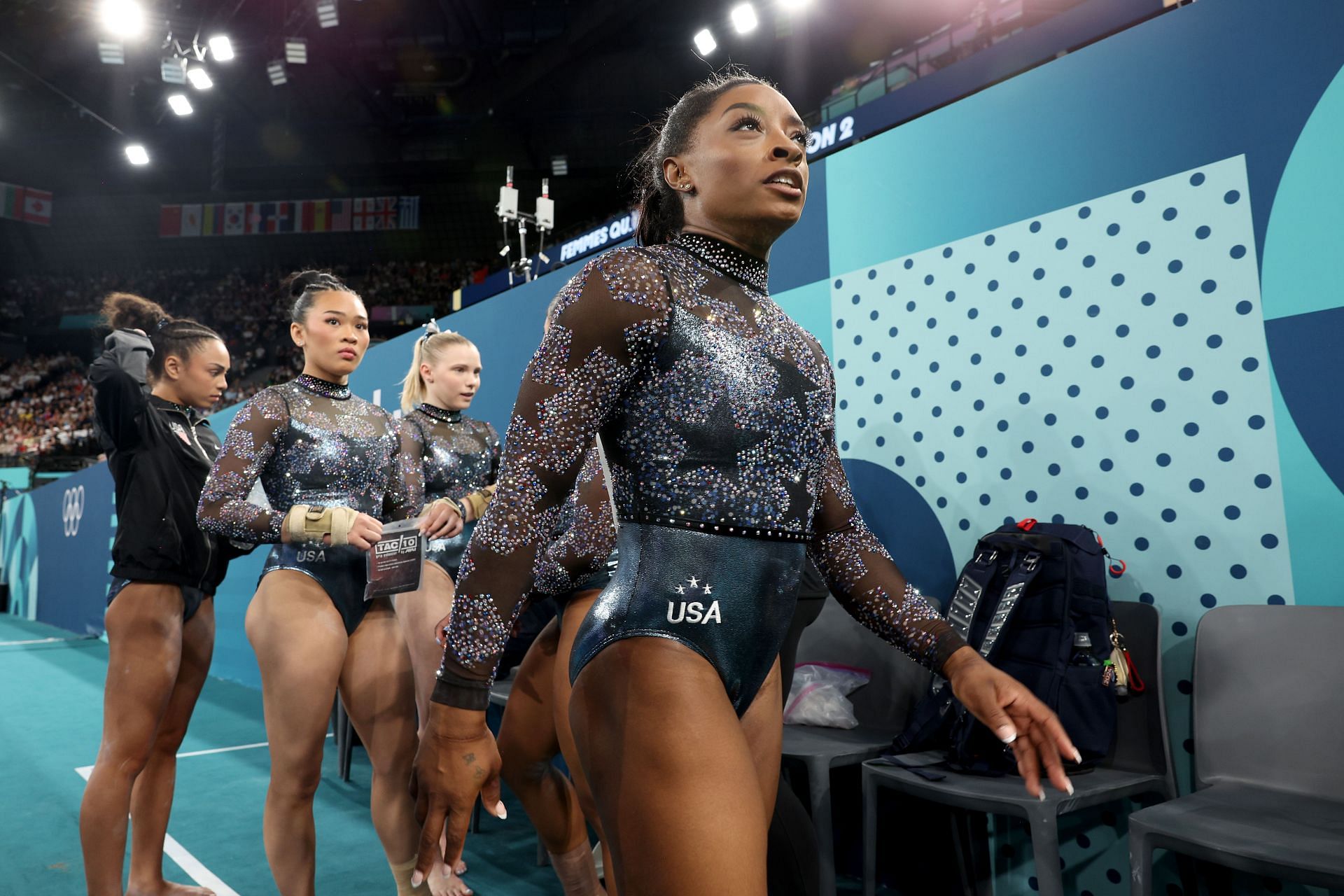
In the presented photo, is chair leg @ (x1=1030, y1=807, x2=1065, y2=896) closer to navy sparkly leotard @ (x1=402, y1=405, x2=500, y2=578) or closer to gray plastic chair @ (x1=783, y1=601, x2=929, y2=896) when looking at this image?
gray plastic chair @ (x1=783, y1=601, x2=929, y2=896)

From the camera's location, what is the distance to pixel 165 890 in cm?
272

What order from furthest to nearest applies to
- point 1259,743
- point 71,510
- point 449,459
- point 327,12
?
A: point 327,12, point 71,510, point 449,459, point 1259,743

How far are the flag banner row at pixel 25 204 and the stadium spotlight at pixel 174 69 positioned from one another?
47.7 feet

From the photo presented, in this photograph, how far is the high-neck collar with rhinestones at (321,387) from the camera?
267 centimetres

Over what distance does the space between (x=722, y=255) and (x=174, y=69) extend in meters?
14.2

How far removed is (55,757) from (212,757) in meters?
0.86

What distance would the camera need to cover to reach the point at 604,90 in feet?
64.8

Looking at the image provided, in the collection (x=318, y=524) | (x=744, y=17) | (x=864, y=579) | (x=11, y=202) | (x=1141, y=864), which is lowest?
(x=1141, y=864)

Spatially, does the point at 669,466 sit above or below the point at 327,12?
below

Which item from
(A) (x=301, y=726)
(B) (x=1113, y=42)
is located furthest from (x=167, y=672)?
(B) (x=1113, y=42)

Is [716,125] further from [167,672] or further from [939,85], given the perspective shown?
[939,85]

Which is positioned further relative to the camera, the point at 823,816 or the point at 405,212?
the point at 405,212

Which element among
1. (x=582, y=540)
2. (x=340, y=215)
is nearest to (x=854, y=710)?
(x=582, y=540)

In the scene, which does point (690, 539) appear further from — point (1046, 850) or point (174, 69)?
point (174, 69)
